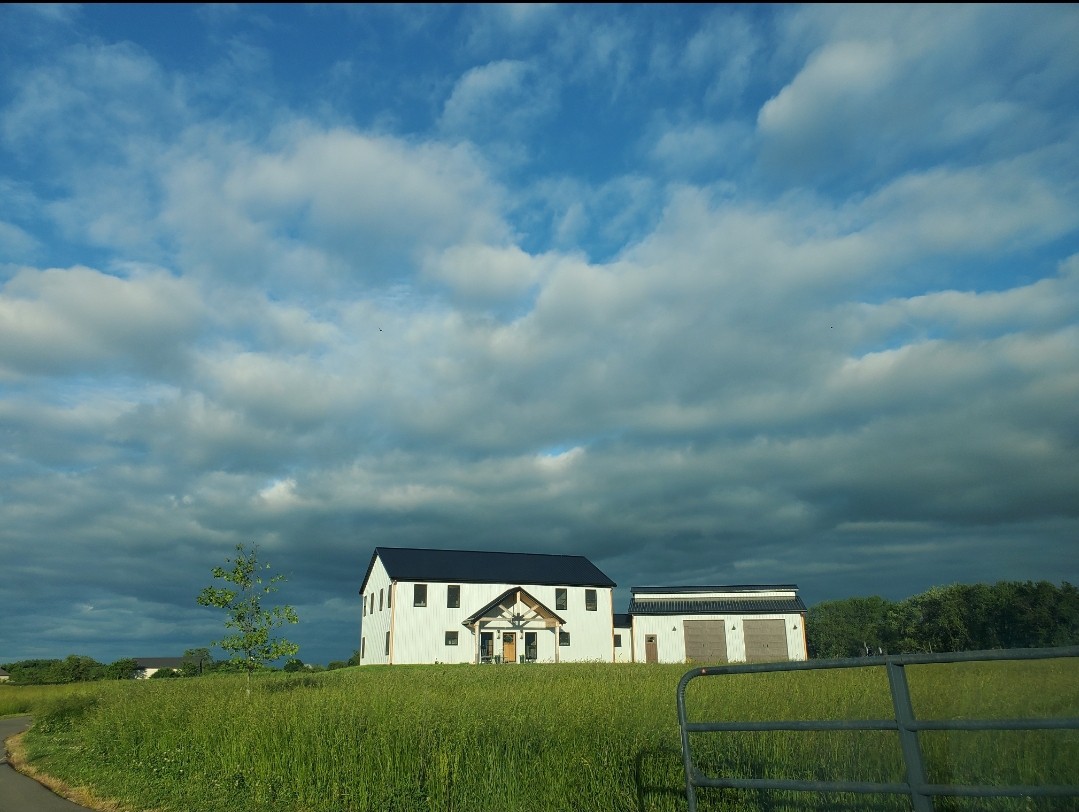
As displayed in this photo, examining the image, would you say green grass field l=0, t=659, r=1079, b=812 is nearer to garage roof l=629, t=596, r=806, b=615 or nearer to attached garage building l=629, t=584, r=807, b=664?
attached garage building l=629, t=584, r=807, b=664

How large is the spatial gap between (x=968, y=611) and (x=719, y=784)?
30.8 m

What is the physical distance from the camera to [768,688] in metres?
10.1

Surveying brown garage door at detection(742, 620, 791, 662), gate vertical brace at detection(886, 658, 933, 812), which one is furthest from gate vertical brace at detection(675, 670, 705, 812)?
brown garage door at detection(742, 620, 791, 662)

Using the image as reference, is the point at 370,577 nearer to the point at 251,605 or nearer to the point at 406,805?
the point at 251,605

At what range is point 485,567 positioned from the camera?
5181 cm

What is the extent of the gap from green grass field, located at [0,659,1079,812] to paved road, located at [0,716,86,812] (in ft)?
1.78

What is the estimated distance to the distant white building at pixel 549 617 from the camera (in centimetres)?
4744

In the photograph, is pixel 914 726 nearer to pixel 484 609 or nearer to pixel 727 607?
pixel 484 609

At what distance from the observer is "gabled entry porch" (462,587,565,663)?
157 ft

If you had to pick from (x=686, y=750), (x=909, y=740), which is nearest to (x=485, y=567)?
(x=686, y=750)

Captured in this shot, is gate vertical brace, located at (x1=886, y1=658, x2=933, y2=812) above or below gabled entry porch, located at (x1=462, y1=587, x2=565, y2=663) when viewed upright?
below

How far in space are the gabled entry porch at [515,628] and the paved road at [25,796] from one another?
32653 mm

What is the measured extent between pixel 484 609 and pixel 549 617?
3.91 meters

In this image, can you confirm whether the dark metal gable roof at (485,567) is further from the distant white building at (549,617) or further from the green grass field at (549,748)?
the green grass field at (549,748)
